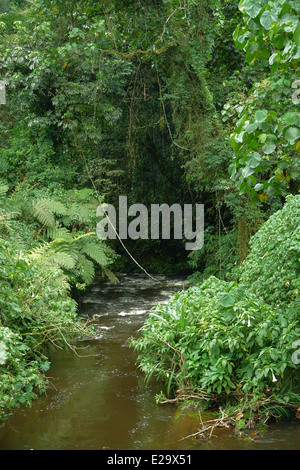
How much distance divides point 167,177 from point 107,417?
27.2 ft

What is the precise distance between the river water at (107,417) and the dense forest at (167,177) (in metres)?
0.21

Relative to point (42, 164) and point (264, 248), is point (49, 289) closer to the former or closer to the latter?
point (264, 248)

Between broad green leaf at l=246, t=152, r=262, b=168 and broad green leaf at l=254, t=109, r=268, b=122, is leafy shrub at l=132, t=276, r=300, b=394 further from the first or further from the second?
broad green leaf at l=254, t=109, r=268, b=122

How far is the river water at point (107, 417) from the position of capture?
384cm

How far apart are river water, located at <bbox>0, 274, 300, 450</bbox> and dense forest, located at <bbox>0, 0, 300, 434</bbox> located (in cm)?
21

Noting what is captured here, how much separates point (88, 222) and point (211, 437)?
581 centimetres

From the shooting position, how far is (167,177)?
39.6ft

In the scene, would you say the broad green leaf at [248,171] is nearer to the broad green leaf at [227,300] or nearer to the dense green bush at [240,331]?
the dense green bush at [240,331]

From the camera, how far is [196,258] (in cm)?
990

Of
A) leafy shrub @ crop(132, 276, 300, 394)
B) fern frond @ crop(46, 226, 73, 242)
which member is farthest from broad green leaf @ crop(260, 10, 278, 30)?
fern frond @ crop(46, 226, 73, 242)

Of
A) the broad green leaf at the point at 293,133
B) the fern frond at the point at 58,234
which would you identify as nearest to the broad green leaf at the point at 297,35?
the broad green leaf at the point at 293,133

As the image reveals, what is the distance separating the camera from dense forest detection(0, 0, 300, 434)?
4.11 m

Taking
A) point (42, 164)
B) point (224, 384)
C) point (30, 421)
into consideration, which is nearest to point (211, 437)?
point (224, 384)

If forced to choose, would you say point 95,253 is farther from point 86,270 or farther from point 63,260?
point 63,260
